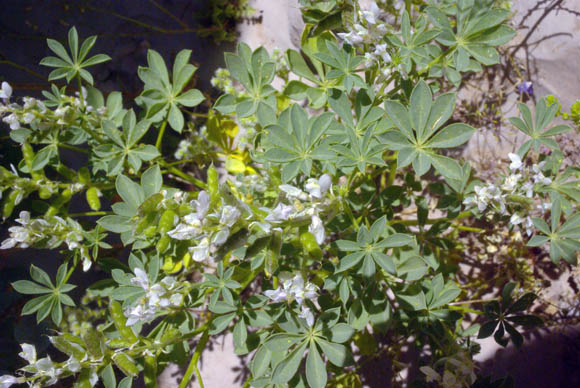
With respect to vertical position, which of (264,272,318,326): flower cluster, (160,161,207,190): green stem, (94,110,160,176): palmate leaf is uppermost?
(94,110,160,176): palmate leaf

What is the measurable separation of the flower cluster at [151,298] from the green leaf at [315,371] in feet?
1.93

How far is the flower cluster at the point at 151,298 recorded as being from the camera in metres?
1.62

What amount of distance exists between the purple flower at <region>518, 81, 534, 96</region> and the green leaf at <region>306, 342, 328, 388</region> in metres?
2.11

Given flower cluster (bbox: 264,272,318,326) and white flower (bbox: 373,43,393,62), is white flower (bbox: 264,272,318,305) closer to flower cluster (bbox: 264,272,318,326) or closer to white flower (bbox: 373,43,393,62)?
flower cluster (bbox: 264,272,318,326)

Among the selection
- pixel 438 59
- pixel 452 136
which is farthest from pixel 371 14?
pixel 452 136

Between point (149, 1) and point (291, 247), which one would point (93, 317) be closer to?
point (291, 247)

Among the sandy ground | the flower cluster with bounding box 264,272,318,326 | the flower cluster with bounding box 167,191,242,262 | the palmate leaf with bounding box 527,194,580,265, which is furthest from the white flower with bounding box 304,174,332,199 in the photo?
the sandy ground

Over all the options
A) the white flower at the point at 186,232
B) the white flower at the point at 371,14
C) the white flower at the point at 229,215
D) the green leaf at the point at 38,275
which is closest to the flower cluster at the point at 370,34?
the white flower at the point at 371,14

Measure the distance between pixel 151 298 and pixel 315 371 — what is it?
0.72 meters

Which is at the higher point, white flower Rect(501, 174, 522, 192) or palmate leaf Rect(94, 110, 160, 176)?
palmate leaf Rect(94, 110, 160, 176)

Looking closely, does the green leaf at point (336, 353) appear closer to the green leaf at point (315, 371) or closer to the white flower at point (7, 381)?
the green leaf at point (315, 371)

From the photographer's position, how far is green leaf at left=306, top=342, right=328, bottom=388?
171 centimetres

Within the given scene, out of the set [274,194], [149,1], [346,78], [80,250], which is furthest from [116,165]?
[149,1]

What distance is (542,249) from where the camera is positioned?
8.81 feet
